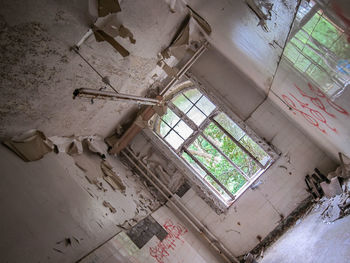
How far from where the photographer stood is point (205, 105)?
16.3 feet

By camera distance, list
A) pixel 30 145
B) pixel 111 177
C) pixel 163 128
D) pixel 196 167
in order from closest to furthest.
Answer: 1. pixel 30 145
2. pixel 111 177
3. pixel 196 167
4. pixel 163 128

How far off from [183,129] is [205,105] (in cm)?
59

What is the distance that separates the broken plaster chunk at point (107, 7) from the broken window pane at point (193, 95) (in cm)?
276

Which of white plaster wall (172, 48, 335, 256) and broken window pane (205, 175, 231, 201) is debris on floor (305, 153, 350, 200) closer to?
white plaster wall (172, 48, 335, 256)

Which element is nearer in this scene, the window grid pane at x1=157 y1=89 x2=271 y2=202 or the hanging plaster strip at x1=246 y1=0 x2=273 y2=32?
the hanging plaster strip at x1=246 y1=0 x2=273 y2=32

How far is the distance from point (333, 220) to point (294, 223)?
139 cm

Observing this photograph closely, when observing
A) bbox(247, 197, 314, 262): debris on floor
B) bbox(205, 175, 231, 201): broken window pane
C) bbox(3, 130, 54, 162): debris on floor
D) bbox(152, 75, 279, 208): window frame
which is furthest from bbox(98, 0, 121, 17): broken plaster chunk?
bbox(247, 197, 314, 262): debris on floor

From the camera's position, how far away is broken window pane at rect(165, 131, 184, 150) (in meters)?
5.13

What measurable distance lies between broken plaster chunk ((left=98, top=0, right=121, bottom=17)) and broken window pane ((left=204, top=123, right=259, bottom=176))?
3.21 meters

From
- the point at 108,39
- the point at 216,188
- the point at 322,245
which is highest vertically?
the point at 108,39

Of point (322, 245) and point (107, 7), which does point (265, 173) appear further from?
point (107, 7)

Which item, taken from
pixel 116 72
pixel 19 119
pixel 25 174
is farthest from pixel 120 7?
pixel 25 174

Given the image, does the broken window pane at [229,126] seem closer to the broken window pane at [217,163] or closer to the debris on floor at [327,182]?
the broken window pane at [217,163]

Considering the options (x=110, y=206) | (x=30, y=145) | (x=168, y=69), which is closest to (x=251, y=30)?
(x=168, y=69)
